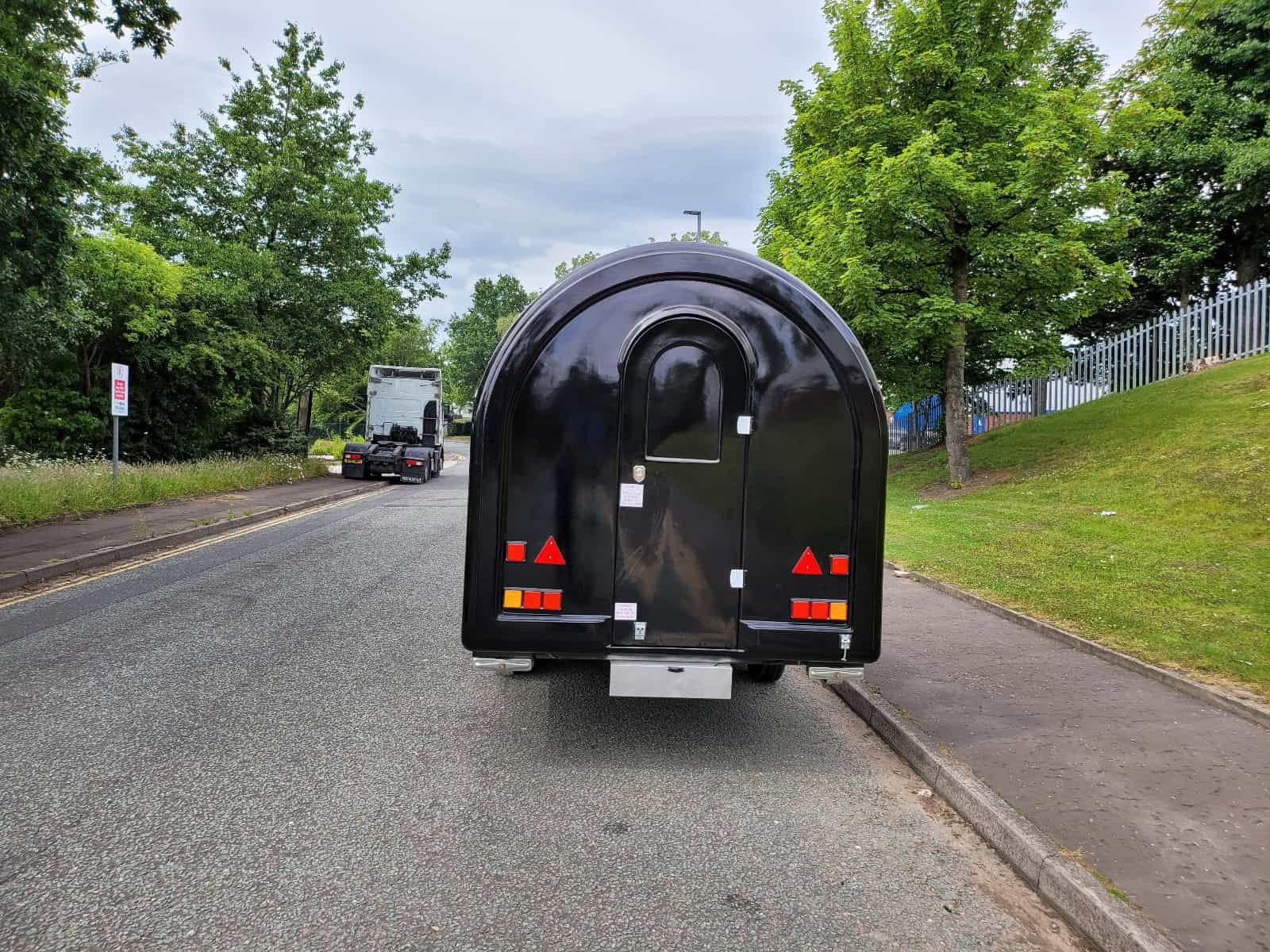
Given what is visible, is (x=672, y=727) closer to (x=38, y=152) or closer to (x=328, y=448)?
(x=38, y=152)

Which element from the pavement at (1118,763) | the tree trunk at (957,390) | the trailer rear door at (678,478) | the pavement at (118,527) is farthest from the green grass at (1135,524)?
the pavement at (118,527)

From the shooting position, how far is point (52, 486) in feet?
42.0

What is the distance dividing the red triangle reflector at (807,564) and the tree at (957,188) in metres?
13.1

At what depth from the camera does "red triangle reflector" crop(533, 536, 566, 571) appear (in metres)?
3.84

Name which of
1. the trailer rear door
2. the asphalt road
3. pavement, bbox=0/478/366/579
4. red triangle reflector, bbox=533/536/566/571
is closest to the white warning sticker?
the trailer rear door

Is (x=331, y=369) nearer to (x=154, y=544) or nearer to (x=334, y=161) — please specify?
(x=334, y=161)

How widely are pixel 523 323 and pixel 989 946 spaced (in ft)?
10.8

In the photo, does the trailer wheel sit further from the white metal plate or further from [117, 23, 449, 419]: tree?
[117, 23, 449, 419]: tree

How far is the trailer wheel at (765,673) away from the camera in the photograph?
5504mm

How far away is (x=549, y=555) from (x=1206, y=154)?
2824cm

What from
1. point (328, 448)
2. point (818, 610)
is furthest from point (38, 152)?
point (328, 448)

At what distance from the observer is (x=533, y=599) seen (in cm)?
385

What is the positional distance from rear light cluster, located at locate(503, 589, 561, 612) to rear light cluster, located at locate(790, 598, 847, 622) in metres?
1.23

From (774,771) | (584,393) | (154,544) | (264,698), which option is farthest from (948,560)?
(154,544)
